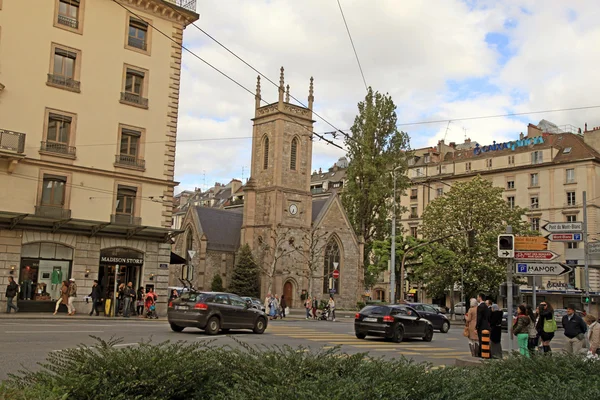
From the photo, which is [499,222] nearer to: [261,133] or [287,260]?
[287,260]

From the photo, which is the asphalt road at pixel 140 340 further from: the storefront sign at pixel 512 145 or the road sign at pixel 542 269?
the storefront sign at pixel 512 145

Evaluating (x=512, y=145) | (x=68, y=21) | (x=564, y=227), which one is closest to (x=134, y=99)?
(x=68, y=21)

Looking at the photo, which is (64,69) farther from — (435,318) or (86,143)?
(435,318)

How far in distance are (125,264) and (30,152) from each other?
7236 mm

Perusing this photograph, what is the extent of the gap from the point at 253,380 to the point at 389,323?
56.6 feet

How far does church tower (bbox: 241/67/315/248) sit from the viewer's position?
63.3 m

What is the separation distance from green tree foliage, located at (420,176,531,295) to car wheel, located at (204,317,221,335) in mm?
33415

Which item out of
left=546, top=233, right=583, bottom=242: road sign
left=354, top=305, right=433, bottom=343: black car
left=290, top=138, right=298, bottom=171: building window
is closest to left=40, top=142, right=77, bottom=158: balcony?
left=354, top=305, right=433, bottom=343: black car

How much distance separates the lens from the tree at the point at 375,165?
58.5 meters

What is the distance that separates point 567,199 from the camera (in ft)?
224

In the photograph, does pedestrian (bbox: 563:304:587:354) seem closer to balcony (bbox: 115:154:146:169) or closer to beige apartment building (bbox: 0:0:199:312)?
beige apartment building (bbox: 0:0:199:312)

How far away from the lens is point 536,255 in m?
14.4

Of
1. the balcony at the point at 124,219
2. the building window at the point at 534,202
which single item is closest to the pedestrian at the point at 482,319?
the balcony at the point at 124,219

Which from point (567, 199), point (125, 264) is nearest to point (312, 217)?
point (567, 199)
